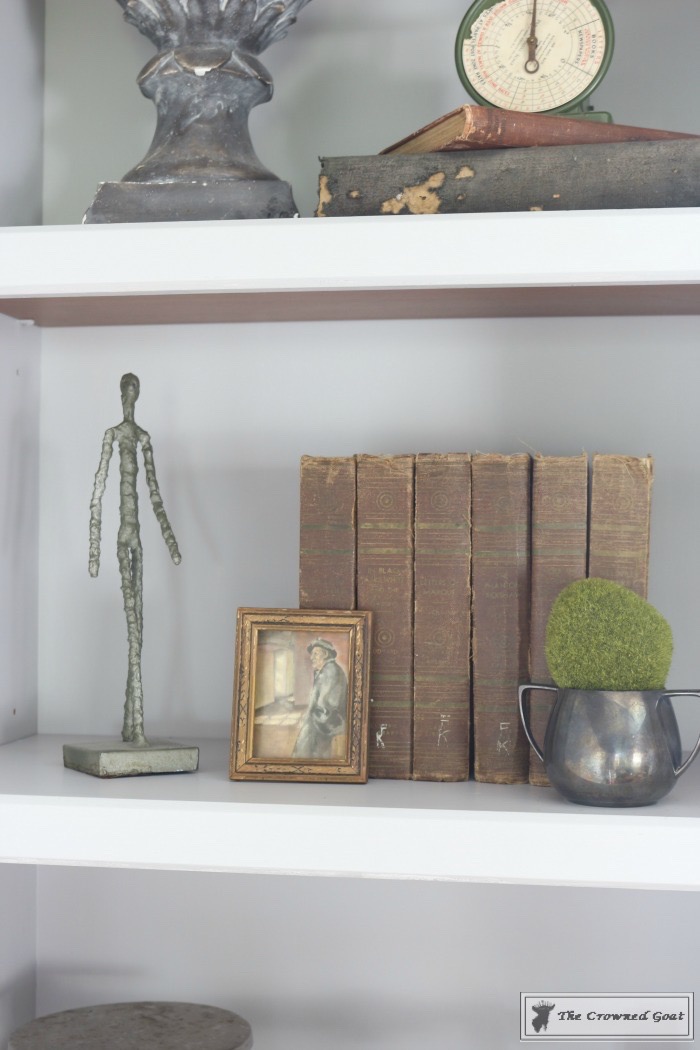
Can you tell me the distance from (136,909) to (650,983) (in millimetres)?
518

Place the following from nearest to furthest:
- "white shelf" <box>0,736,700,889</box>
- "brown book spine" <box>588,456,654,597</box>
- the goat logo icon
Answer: "white shelf" <box>0,736,700,889</box> < "brown book spine" <box>588,456,654,597</box> < the goat logo icon

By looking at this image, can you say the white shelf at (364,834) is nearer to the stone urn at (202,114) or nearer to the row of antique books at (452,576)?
the row of antique books at (452,576)

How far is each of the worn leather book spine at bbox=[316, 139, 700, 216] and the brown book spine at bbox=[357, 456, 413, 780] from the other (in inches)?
8.2

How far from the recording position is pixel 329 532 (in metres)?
0.91

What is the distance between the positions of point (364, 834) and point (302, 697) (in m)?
0.15

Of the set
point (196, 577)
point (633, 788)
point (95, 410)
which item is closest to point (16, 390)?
point (95, 410)

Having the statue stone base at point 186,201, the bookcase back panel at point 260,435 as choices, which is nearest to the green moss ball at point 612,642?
the bookcase back panel at point 260,435

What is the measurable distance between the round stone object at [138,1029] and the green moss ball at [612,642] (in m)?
0.45

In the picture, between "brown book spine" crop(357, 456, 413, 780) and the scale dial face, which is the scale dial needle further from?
"brown book spine" crop(357, 456, 413, 780)

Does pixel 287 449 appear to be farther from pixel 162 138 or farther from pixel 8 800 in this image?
pixel 8 800

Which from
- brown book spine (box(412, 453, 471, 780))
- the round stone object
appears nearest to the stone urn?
brown book spine (box(412, 453, 471, 780))

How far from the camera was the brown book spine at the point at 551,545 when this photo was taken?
0.88 meters

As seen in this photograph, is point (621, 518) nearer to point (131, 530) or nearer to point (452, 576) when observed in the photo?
point (452, 576)

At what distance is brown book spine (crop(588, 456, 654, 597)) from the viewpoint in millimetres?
874
